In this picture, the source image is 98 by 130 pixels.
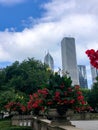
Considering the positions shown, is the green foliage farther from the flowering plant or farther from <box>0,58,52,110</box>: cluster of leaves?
the flowering plant

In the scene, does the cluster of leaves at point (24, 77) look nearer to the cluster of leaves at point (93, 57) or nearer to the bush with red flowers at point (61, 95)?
the bush with red flowers at point (61, 95)

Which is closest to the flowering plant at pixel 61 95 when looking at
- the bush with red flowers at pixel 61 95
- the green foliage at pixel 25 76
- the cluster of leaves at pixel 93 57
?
the bush with red flowers at pixel 61 95

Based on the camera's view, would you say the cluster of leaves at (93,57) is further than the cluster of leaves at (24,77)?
No

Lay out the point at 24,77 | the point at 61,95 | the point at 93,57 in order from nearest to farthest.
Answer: the point at 93,57 → the point at 61,95 → the point at 24,77

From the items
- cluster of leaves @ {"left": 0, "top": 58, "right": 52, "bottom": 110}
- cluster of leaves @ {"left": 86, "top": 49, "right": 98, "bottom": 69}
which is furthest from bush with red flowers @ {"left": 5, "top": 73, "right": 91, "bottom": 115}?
cluster of leaves @ {"left": 0, "top": 58, "right": 52, "bottom": 110}

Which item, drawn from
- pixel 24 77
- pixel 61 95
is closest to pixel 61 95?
pixel 61 95

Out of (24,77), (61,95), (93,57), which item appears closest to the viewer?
(93,57)

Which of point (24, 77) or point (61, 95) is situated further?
point (24, 77)

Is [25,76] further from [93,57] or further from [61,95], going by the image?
[93,57]

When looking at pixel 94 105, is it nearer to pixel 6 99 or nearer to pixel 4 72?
pixel 4 72

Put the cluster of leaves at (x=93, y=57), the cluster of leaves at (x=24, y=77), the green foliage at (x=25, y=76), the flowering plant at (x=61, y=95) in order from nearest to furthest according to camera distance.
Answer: the cluster of leaves at (x=93, y=57) < the flowering plant at (x=61, y=95) < the cluster of leaves at (x=24, y=77) < the green foliage at (x=25, y=76)

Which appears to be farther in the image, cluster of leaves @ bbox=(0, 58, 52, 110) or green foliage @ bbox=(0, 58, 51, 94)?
green foliage @ bbox=(0, 58, 51, 94)

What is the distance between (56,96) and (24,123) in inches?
549

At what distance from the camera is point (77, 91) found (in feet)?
42.4
